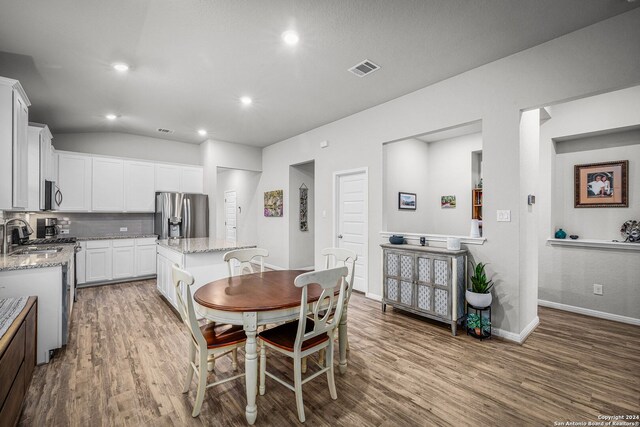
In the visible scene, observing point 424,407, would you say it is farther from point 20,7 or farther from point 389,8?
point 20,7

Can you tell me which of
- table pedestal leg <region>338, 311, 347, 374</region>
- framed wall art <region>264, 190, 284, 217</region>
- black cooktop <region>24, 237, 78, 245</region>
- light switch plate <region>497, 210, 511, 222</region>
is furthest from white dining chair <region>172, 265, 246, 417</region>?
framed wall art <region>264, 190, 284, 217</region>

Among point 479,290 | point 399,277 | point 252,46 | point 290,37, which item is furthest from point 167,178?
point 479,290

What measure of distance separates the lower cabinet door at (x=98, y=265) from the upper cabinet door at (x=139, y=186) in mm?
897

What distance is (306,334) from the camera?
189 centimetres

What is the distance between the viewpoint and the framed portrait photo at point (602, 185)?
361cm

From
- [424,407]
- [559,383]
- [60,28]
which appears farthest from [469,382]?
[60,28]

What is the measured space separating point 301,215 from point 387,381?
445cm

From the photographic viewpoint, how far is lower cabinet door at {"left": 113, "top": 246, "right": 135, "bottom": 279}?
521 centimetres

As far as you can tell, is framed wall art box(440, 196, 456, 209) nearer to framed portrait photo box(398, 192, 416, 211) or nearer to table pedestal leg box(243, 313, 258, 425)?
framed portrait photo box(398, 192, 416, 211)

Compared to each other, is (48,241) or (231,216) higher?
(231,216)

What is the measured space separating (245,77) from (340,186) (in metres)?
2.36

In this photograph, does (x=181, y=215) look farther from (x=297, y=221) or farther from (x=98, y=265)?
(x=297, y=221)

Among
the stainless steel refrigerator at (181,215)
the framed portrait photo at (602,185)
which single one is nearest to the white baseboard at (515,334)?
the framed portrait photo at (602,185)

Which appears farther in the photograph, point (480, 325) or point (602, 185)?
point (602, 185)
